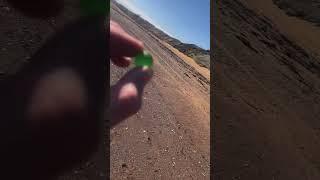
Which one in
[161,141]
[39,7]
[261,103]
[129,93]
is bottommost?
[261,103]

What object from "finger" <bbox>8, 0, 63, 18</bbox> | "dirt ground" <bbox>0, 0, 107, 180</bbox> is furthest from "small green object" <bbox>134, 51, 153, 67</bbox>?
"dirt ground" <bbox>0, 0, 107, 180</bbox>

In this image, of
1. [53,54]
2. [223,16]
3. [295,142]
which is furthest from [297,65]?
[53,54]

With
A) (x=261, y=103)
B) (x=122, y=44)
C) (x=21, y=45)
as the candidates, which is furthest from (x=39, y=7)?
(x=261, y=103)

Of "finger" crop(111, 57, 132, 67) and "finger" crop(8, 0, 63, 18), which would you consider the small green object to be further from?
"finger" crop(8, 0, 63, 18)

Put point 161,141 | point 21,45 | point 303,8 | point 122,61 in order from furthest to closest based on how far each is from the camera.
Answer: point 303,8 → point 161,141 → point 21,45 → point 122,61

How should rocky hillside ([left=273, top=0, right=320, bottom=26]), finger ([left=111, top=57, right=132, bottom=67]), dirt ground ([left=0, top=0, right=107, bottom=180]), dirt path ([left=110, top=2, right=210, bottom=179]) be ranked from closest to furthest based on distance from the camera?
finger ([left=111, top=57, right=132, bottom=67]), dirt ground ([left=0, top=0, right=107, bottom=180]), dirt path ([left=110, top=2, right=210, bottom=179]), rocky hillside ([left=273, top=0, right=320, bottom=26])

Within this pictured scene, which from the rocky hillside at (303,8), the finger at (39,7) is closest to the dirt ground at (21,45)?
A: the finger at (39,7)

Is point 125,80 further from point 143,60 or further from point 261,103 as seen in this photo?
point 261,103
